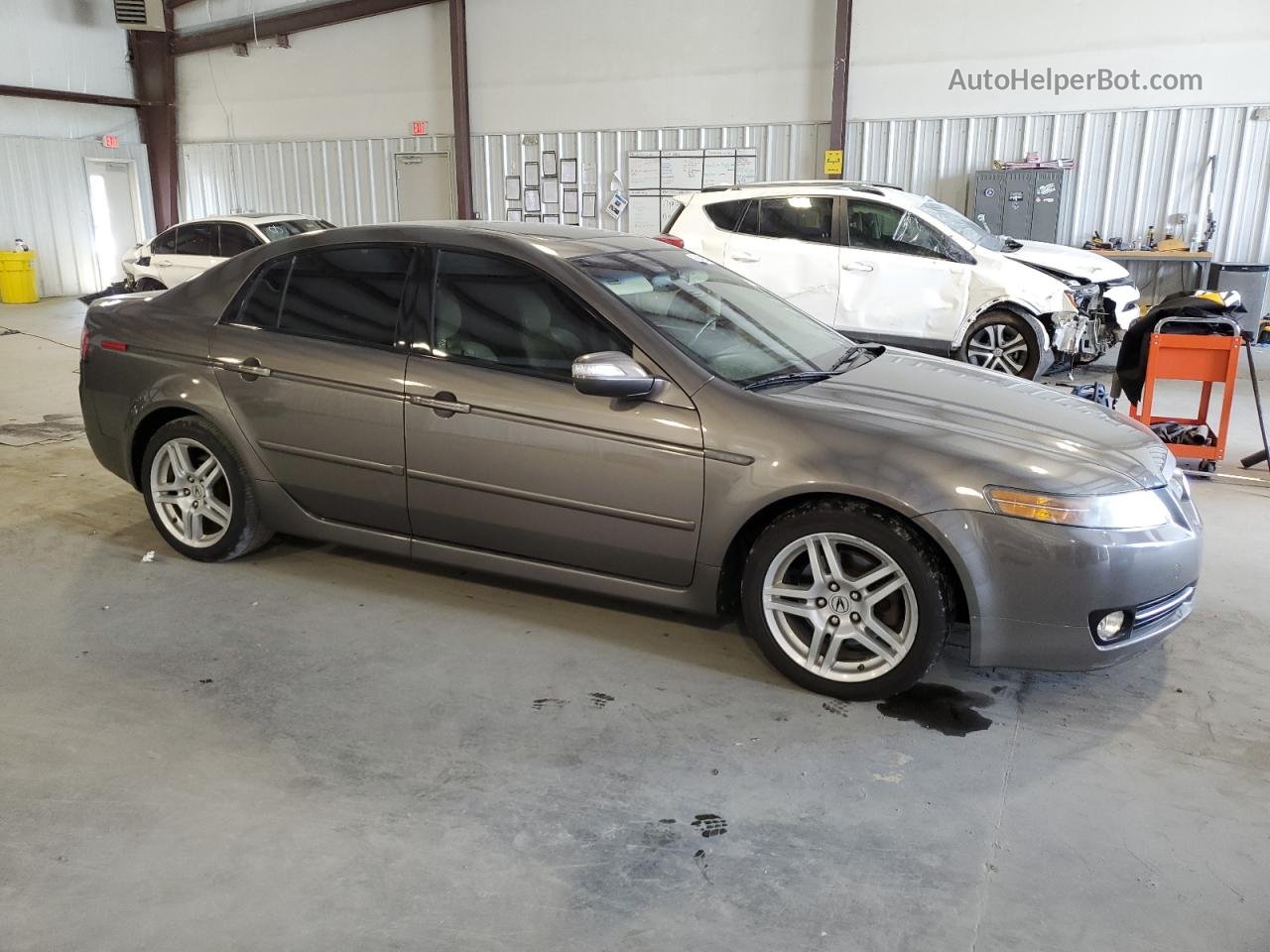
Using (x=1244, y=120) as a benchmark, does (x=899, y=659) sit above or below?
below

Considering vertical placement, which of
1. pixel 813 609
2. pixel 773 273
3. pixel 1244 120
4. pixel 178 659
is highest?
pixel 1244 120

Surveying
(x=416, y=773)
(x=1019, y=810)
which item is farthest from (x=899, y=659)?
(x=416, y=773)

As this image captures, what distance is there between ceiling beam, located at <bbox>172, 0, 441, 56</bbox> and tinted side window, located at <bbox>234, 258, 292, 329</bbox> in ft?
42.8

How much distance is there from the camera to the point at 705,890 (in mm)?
2330

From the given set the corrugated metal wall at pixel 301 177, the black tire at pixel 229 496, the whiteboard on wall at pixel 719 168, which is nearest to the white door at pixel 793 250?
the whiteboard on wall at pixel 719 168

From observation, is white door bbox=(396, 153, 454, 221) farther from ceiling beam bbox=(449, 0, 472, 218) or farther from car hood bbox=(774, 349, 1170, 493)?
car hood bbox=(774, 349, 1170, 493)

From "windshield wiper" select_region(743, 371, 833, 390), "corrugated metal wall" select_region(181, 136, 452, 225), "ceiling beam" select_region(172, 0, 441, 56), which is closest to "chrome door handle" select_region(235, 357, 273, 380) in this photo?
"windshield wiper" select_region(743, 371, 833, 390)

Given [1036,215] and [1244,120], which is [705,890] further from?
[1244,120]

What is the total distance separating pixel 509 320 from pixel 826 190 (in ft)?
20.3

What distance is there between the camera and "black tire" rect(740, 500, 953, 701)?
300cm

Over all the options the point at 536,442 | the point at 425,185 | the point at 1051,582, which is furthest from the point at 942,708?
the point at 425,185

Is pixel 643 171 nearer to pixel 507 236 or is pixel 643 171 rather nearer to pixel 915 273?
pixel 915 273

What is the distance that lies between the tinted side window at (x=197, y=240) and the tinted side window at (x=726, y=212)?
6455mm

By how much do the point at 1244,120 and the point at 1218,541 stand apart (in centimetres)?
852
